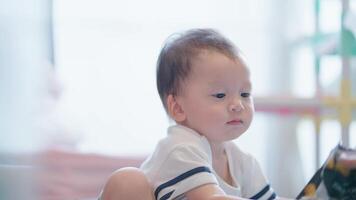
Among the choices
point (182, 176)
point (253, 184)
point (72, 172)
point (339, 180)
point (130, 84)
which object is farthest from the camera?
point (130, 84)

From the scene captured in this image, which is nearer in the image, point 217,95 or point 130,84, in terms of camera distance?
point 217,95

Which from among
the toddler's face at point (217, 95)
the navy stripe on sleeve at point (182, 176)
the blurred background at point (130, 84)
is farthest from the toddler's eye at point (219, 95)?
the blurred background at point (130, 84)

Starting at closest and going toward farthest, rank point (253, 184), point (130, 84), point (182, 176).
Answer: point (182, 176) < point (253, 184) < point (130, 84)

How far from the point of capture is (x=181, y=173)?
859mm

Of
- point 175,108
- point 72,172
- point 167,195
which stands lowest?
point 72,172

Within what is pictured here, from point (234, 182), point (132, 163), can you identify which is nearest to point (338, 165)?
point (234, 182)

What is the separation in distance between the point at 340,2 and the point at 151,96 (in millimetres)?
548

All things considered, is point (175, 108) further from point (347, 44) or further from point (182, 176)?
point (347, 44)

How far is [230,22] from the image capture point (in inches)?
59.3

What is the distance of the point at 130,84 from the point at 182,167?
0.59 meters

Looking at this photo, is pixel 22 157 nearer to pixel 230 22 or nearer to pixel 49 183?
pixel 49 183

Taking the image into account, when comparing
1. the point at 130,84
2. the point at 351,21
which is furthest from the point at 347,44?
the point at 130,84

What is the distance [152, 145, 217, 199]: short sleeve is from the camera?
0.84m

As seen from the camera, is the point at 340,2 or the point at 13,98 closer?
the point at 13,98
